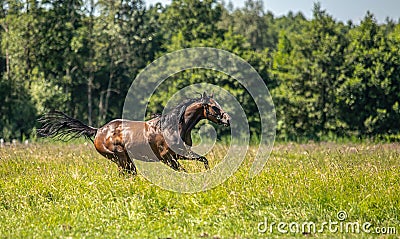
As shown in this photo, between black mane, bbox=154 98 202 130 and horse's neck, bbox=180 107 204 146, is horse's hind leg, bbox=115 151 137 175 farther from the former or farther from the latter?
horse's neck, bbox=180 107 204 146

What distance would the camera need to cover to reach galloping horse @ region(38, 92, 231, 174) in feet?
33.1

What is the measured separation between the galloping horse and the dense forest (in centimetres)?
1484

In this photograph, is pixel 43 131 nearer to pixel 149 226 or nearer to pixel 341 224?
pixel 149 226

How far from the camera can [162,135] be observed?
10234mm

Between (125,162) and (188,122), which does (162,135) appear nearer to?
(188,122)

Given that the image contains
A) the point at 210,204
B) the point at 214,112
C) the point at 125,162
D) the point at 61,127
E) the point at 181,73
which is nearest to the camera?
the point at 210,204

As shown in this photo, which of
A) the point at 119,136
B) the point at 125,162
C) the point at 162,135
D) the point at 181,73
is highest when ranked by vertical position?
the point at 181,73

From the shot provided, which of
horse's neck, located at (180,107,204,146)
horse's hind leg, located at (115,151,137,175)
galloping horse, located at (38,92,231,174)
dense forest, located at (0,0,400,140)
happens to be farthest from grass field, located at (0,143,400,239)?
dense forest, located at (0,0,400,140)

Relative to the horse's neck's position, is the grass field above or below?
below

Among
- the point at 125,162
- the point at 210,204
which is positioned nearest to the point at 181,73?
the point at 125,162

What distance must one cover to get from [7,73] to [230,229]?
2459cm

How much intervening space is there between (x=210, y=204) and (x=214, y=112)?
2105 mm

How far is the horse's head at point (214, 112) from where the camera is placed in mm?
10031

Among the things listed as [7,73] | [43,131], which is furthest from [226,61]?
[43,131]
